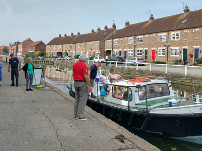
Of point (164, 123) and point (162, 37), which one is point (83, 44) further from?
point (164, 123)

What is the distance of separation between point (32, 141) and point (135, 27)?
160ft

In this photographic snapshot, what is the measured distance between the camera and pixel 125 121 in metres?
8.77

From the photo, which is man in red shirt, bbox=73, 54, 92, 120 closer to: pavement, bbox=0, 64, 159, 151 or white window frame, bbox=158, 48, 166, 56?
pavement, bbox=0, 64, 159, 151

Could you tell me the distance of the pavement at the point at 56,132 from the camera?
4.96 meters

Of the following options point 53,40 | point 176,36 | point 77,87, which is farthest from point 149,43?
point 53,40

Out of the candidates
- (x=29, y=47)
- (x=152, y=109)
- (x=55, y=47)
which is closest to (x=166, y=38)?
(x=152, y=109)

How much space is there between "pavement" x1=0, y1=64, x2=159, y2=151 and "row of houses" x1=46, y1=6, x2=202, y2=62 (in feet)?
102

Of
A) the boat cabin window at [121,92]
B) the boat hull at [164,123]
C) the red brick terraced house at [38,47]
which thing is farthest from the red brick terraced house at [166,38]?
the red brick terraced house at [38,47]

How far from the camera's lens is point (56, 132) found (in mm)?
5832

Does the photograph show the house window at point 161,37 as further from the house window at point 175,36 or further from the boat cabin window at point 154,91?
the boat cabin window at point 154,91

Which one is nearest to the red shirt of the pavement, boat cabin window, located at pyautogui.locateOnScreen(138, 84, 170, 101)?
the pavement

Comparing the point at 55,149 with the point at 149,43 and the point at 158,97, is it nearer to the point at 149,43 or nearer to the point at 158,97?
the point at 158,97

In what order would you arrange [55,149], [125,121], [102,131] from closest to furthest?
[55,149] → [102,131] → [125,121]

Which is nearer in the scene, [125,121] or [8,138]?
[8,138]
